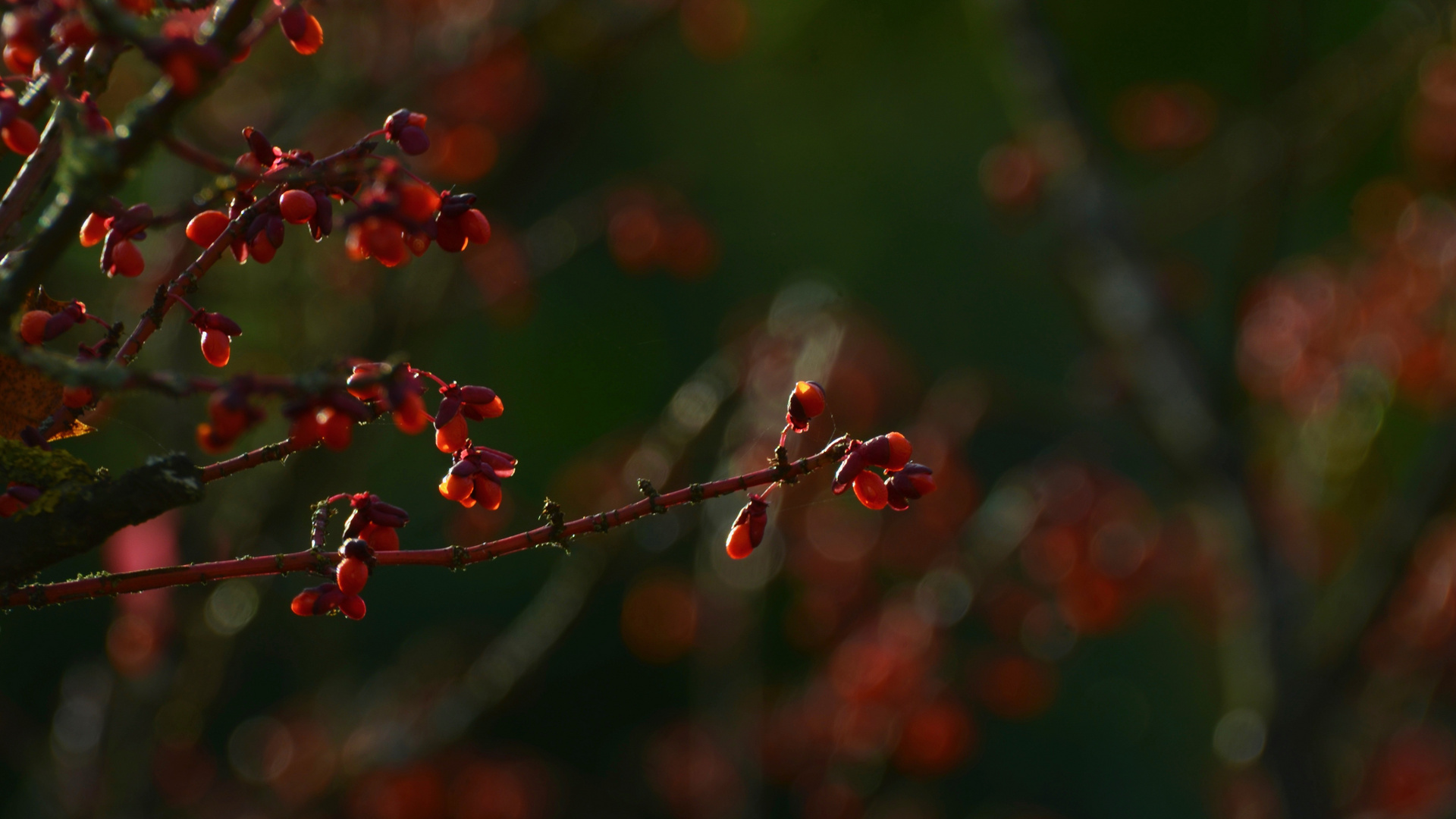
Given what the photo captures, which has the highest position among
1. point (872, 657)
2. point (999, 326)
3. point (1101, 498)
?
point (999, 326)

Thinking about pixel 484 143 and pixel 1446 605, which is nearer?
pixel 1446 605

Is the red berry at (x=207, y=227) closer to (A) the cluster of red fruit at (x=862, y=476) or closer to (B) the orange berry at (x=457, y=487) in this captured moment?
(B) the orange berry at (x=457, y=487)

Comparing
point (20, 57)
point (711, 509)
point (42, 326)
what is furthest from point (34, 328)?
point (711, 509)

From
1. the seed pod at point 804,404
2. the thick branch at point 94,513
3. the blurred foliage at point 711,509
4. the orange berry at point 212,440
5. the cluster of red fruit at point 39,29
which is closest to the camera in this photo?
the orange berry at point 212,440

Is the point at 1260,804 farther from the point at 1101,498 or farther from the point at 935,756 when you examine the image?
the point at 1101,498

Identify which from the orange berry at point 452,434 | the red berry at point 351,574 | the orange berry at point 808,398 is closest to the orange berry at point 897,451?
the orange berry at point 808,398

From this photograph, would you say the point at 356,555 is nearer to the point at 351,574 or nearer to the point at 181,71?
the point at 351,574

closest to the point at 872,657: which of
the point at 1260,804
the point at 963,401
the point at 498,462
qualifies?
the point at 963,401

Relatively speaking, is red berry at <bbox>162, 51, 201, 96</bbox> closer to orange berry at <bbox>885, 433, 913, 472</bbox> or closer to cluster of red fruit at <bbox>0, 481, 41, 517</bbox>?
cluster of red fruit at <bbox>0, 481, 41, 517</bbox>
